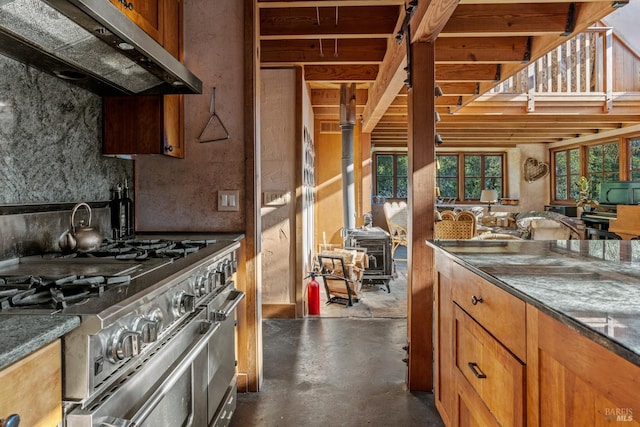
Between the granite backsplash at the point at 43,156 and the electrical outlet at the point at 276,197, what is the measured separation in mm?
1771

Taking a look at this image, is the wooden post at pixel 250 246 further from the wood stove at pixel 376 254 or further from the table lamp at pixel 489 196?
the table lamp at pixel 489 196

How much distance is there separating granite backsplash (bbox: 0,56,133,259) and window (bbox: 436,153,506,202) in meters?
9.72

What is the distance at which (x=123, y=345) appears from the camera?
0.90 metres

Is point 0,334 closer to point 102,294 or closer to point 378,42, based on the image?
point 102,294

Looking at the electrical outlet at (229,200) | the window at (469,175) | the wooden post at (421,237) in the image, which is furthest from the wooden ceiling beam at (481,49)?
the window at (469,175)

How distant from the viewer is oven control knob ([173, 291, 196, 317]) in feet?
4.13

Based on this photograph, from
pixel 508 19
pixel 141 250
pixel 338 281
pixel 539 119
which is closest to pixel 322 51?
pixel 508 19

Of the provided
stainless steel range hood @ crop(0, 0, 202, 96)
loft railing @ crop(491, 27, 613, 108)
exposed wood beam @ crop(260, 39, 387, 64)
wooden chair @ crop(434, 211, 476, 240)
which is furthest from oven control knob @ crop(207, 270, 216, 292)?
loft railing @ crop(491, 27, 613, 108)

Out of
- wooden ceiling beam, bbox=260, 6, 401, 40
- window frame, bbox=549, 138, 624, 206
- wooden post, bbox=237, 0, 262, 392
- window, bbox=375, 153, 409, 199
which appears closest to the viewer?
wooden post, bbox=237, 0, 262, 392

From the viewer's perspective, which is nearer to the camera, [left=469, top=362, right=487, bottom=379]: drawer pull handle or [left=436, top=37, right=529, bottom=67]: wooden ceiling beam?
[left=469, top=362, right=487, bottom=379]: drawer pull handle

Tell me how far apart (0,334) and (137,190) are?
5.82 feet

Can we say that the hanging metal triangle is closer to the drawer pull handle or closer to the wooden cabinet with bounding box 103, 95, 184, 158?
the wooden cabinet with bounding box 103, 95, 184, 158

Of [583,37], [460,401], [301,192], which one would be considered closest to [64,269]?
[460,401]

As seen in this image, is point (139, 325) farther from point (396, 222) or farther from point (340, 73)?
point (396, 222)
